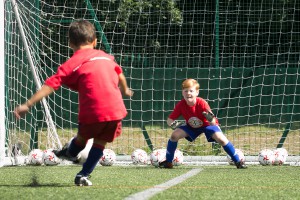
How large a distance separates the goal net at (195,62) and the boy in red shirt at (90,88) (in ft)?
18.6

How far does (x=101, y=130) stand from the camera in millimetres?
5629

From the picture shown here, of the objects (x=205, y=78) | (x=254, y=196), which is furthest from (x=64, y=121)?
(x=254, y=196)

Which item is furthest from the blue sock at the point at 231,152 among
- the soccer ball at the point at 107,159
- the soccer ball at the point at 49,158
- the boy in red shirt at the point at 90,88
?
the boy in red shirt at the point at 90,88

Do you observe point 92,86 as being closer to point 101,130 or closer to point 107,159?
point 101,130

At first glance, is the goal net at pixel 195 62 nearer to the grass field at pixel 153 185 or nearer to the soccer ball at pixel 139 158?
the soccer ball at pixel 139 158

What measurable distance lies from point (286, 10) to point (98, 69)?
6.95 m

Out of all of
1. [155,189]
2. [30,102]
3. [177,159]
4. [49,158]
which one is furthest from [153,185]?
[49,158]

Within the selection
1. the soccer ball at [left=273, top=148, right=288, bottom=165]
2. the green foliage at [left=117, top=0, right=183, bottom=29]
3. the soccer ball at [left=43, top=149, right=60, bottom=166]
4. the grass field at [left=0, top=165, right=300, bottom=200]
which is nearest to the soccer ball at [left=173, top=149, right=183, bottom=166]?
the soccer ball at [left=273, top=148, right=288, bottom=165]

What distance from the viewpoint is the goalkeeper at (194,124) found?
8969 mm

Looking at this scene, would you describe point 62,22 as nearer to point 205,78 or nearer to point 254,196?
point 205,78

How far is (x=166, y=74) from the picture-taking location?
12.1 meters

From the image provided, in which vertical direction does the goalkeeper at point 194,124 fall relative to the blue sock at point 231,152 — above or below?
above

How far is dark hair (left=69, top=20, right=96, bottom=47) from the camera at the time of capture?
571cm

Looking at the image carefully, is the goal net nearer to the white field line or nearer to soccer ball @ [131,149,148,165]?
soccer ball @ [131,149,148,165]
